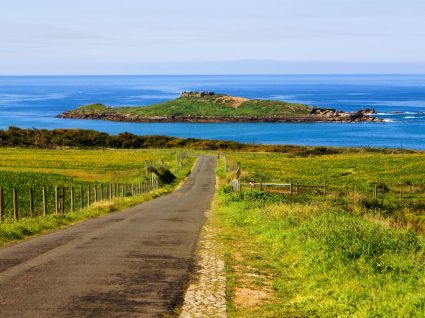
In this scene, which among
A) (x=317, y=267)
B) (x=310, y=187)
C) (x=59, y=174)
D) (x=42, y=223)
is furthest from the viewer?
(x=59, y=174)

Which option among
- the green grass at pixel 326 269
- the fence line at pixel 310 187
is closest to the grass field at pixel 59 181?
the green grass at pixel 326 269

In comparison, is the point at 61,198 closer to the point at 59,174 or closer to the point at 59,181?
the point at 59,181

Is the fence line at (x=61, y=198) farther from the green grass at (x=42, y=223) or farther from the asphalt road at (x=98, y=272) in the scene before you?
the asphalt road at (x=98, y=272)

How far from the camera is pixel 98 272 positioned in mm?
11820

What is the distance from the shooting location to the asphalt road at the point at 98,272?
9.24 metres

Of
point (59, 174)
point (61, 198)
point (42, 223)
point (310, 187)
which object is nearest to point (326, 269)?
point (42, 223)

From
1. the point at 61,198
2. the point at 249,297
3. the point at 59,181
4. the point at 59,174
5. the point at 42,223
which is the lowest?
the point at 59,174

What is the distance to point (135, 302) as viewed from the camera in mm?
9633

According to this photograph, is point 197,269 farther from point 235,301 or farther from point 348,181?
point 348,181

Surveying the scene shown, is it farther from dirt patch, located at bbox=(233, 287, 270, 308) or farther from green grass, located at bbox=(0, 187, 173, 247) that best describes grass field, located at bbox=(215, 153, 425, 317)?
green grass, located at bbox=(0, 187, 173, 247)

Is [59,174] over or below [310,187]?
below

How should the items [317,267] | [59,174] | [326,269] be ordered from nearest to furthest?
[326,269]
[317,267]
[59,174]

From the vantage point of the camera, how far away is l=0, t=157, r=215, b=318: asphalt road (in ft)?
30.3

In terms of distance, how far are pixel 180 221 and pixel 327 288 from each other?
Result: 12.6 m
